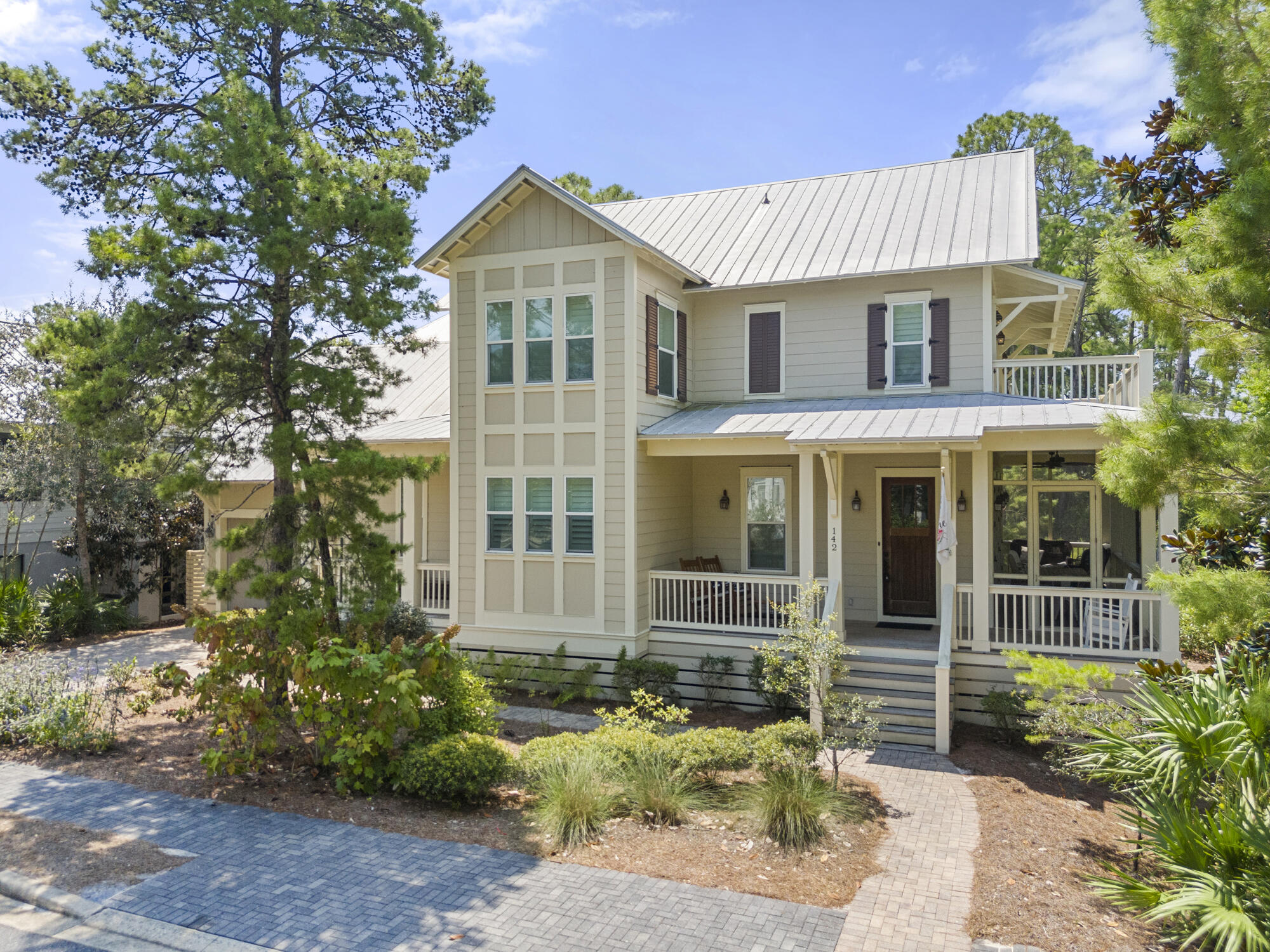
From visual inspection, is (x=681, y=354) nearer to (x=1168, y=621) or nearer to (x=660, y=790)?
(x=1168, y=621)

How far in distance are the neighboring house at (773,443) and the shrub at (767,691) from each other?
1.16ft

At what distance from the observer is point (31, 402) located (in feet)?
59.3

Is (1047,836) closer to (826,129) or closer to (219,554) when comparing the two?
(826,129)

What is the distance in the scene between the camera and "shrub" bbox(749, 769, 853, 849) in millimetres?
7457

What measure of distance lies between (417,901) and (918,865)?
13.9 ft

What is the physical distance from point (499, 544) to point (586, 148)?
16305 millimetres

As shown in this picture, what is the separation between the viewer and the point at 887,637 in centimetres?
1328

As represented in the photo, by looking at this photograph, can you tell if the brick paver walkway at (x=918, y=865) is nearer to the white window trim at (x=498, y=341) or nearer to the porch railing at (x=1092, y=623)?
the porch railing at (x=1092, y=623)

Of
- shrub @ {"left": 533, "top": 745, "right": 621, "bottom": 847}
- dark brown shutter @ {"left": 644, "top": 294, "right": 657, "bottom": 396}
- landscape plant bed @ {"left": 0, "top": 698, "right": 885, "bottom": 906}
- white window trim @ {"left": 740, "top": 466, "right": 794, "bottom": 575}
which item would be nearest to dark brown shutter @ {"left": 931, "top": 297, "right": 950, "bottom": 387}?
white window trim @ {"left": 740, "top": 466, "right": 794, "bottom": 575}

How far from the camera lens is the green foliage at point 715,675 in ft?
41.8

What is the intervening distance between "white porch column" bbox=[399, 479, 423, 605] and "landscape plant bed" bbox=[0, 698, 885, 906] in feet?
16.8

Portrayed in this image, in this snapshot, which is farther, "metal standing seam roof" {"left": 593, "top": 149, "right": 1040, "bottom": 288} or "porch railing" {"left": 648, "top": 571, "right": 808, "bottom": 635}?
"metal standing seam roof" {"left": 593, "top": 149, "right": 1040, "bottom": 288}

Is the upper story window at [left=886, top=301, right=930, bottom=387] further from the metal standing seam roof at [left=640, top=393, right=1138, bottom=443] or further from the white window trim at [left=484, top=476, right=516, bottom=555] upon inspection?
the white window trim at [left=484, top=476, right=516, bottom=555]

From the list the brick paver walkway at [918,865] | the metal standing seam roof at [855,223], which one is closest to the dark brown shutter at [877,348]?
the metal standing seam roof at [855,223]
